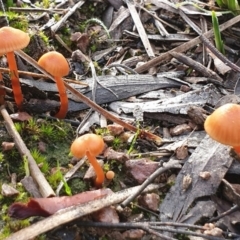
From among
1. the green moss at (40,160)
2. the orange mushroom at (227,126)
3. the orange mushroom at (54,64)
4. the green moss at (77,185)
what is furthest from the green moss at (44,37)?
the orange mushroom at (227,126)

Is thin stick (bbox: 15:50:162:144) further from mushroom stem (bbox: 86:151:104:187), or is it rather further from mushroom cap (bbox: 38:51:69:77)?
mushroom stem (bbox: 86:151:104:187)

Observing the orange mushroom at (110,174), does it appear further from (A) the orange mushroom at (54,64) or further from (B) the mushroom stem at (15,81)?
(B) the mushroom stem at (15,81)

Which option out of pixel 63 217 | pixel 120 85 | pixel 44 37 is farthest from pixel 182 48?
pixel 63 217

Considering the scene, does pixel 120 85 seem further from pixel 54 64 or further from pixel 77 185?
pixel 77 185

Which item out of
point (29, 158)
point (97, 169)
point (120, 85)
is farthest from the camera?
point (120, 85)

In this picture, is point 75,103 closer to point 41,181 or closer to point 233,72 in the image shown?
point 41,181

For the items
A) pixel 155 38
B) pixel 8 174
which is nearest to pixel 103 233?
pixel 8 174
